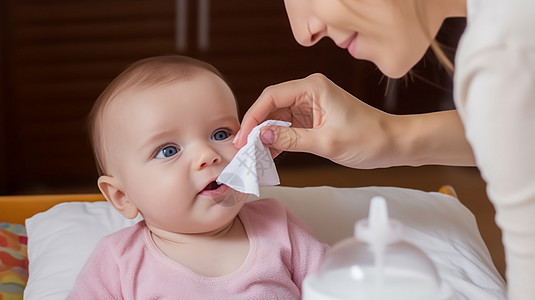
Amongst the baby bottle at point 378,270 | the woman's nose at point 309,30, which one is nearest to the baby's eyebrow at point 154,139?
the woman's nose at point 309,30

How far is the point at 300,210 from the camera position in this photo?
1667 mm

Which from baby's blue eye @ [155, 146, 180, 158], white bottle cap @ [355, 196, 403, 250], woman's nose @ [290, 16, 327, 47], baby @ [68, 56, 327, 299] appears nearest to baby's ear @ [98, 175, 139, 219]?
baby @ [68, 56, 327, 299]

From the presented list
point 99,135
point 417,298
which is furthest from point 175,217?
point 417,298

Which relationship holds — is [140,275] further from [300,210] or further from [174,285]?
[300,210]

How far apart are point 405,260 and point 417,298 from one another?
0.04 meters

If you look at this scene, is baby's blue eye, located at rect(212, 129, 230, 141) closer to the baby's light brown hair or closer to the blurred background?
the baby's light brown hair

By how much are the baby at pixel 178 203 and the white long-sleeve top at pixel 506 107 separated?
0.50m

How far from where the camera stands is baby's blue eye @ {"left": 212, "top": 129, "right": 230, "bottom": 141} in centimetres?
130

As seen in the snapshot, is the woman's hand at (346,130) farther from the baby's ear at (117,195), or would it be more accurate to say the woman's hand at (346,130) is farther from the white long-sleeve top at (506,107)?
the white long-sleeve top at (506,107)

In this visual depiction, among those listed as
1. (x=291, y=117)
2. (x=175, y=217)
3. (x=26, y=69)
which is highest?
(x=291, y=117)

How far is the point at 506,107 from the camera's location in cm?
81

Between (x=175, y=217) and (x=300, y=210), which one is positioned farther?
(x=300, y=210)

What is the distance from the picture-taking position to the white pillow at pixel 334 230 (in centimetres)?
151

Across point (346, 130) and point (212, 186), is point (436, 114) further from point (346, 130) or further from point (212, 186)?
point (212, 186)
